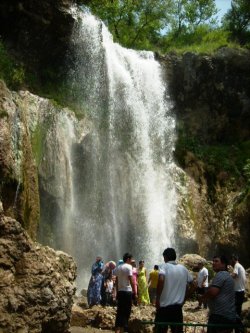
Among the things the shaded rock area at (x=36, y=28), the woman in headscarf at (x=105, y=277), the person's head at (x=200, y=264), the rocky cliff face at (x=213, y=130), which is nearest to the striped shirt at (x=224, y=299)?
the woman in headscarf at (x=105, y=277)

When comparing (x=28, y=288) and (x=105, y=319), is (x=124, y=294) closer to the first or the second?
(x=28, y=288)

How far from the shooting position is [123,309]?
8.86m

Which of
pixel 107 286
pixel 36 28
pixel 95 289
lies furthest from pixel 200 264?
pixel 36 28

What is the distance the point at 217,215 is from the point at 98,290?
39.0 feet

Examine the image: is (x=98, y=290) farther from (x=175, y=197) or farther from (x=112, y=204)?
(x=175, y=197)

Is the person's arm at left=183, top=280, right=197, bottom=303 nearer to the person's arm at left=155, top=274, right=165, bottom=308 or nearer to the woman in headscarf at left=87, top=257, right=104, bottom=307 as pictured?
the person's arm at left=155, top=274, right=165, bottom=308

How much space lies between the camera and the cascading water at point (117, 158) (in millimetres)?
19406

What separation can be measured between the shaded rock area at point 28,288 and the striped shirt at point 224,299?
2.51m

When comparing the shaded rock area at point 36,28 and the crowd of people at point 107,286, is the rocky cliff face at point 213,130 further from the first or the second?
the crowd of people at point 107,286

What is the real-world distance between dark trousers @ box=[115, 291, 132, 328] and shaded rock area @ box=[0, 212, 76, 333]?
1.16 metres

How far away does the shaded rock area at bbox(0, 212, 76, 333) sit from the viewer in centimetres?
720

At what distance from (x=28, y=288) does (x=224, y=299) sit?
292 cm

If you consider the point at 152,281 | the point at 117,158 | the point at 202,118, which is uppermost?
the point at 202,118

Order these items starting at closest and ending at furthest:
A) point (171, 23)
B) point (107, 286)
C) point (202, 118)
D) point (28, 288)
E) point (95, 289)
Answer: point (28, 288) < point (95, 289) < point (107, 286) < point (202, 118) < point (171, 23)
